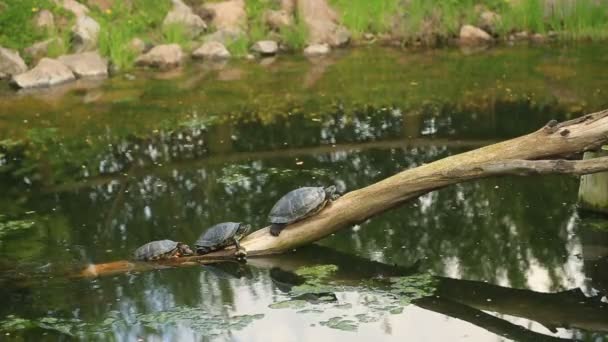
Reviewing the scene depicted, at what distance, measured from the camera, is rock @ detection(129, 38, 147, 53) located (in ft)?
58.4

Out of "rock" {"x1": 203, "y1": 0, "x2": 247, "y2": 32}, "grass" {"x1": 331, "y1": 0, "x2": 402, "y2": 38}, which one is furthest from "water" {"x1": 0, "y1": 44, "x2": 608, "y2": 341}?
"rock" {"x1": 203, "y1": 0, "x2": 247, "y2": 32}

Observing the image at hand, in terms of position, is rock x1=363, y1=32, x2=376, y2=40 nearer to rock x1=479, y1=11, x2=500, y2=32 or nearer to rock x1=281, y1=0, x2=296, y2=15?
rock x1=281, y1=0, x2=296, y2=15

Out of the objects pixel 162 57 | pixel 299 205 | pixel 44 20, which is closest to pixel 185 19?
pixel 162 57

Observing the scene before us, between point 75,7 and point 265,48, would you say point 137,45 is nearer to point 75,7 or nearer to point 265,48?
point 75,7

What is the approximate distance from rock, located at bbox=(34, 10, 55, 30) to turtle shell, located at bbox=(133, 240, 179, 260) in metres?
11.7

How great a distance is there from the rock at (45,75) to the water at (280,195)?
79 centimetres

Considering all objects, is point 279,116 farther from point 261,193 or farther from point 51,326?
point 51,326

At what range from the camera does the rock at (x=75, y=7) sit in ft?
60.2

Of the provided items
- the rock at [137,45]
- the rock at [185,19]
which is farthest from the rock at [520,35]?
the rock at [137,45]

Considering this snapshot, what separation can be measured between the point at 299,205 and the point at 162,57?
37.4 ft

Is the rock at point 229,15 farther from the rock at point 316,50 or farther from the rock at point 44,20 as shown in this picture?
the rock at point 44,20

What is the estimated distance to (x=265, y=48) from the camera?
18156 millimetres

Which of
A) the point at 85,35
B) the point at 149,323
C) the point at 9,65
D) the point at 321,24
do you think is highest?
the point at 85,35

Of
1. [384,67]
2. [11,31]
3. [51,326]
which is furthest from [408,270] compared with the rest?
[11,31]
